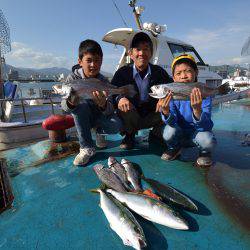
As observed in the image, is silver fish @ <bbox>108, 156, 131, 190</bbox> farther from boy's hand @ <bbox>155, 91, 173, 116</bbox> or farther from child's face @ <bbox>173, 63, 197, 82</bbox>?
child's face @ <bbox>173, 63, 197, 82</bbox>

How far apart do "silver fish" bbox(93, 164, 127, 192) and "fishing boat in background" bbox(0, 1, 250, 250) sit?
130mm

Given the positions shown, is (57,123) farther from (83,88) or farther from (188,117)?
(188,117)

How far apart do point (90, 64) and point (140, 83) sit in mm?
916

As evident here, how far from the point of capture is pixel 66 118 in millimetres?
5312

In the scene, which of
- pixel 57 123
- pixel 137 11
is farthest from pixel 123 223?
pixel 137 11

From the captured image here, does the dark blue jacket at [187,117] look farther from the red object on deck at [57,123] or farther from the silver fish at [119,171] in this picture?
the red object on deck at [57,123]

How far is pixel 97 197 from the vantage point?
2.85 meters

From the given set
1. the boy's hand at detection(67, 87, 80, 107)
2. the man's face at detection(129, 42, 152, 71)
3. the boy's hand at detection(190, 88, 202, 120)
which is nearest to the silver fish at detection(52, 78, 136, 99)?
the boy's hand at detection(67, 87, 80, 107)

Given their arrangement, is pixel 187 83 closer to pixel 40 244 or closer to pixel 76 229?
pixel 76 229

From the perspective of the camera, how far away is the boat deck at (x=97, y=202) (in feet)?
7.04

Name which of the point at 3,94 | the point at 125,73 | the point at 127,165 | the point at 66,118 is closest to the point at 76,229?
the point at 127,165

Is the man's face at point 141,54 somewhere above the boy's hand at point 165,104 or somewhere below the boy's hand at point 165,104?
above

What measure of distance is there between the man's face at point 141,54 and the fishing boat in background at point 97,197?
1509 mm

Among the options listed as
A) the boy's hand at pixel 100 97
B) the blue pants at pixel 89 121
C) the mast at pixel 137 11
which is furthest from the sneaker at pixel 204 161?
the mast at pixel 137 11
